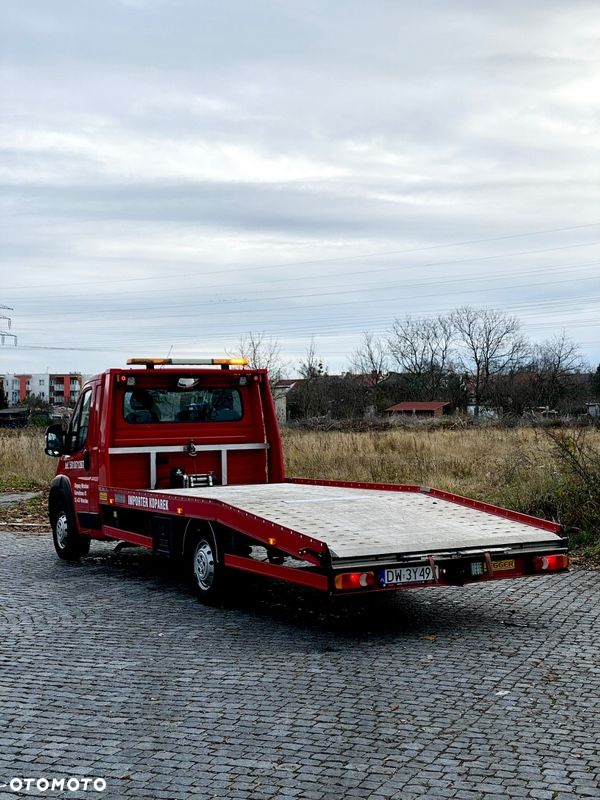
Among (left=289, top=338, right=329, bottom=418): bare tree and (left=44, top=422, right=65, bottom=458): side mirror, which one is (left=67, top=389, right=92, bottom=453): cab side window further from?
(left=289, top=338, right=329, bottom=418): bare tree

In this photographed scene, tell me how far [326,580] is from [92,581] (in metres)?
4.38

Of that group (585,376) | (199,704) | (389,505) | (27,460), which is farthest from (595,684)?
(585,376)

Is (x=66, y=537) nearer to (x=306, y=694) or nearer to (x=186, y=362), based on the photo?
(x=186, y=362)

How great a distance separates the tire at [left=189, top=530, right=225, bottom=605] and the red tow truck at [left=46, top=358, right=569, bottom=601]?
13 mm

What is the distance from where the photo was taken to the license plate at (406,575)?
7.58 m

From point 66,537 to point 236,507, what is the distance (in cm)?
456

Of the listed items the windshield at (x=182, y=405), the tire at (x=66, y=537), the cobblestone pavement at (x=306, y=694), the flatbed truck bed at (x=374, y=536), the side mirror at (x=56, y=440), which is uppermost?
the windshield at (x=182, y=405)

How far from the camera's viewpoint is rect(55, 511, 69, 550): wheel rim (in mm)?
12500

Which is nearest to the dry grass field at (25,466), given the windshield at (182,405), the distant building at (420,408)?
the windshield at (182,405)

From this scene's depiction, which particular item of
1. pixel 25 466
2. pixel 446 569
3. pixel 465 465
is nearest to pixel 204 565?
pixel 446 569

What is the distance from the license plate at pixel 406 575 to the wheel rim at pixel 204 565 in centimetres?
210
